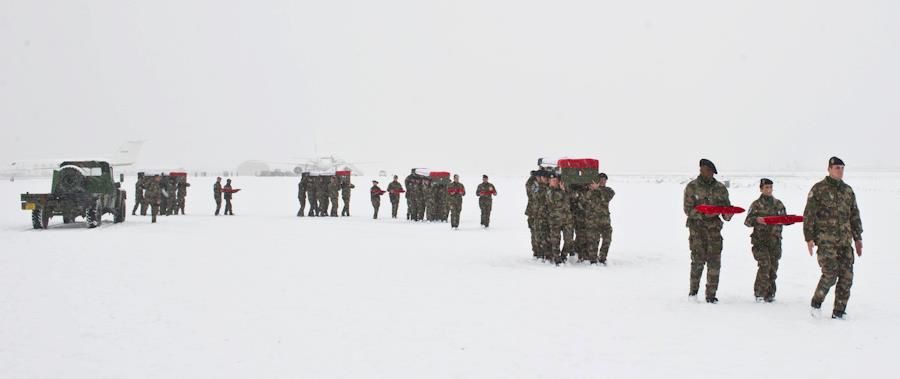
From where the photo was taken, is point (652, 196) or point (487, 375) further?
point (652, 196)

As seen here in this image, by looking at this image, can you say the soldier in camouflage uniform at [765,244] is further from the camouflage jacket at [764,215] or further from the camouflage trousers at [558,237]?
the camouflage trousers at [558,237]

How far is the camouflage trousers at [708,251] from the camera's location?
8820 mm

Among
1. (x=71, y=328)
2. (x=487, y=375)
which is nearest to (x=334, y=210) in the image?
(x=71, y=328)

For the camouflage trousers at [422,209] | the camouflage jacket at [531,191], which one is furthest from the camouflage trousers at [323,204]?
the camouflage jacket at [531,191]

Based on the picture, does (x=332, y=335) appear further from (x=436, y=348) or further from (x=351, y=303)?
(x=351, y=303)

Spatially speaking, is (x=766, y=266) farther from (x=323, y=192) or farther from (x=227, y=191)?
(x=227, y=191)

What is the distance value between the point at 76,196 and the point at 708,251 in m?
17.7

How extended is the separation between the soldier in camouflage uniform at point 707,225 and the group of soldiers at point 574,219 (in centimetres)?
399

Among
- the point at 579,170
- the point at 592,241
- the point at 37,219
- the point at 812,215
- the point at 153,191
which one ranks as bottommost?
the point at 37,219

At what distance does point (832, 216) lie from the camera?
7746mm

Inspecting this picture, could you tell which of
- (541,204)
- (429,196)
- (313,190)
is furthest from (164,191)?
(541,204)

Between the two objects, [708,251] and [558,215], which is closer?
[708,251]

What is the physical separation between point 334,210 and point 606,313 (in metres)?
21.2

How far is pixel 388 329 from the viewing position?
739cm
